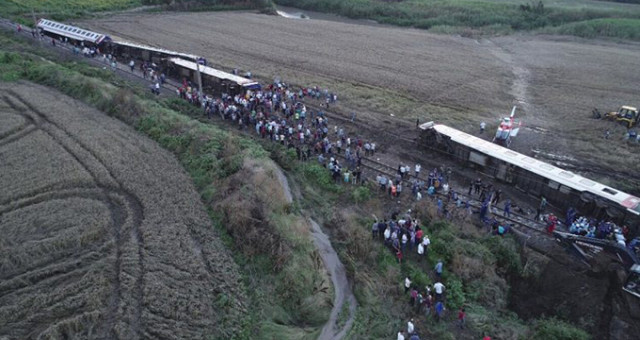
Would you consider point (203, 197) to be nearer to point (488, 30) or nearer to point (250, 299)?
point (250, 299)

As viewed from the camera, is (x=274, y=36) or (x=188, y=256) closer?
(x=188, y=256)

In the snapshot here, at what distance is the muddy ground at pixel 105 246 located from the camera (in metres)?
14.5

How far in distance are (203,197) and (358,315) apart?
10.1m

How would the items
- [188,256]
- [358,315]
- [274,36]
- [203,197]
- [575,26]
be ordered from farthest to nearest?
[575,26]
[274,36]
[203,197]
[188,256]
[358,315]

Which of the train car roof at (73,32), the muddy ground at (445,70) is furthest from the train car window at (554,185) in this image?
the train car roof at (73,32)

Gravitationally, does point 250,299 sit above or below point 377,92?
below

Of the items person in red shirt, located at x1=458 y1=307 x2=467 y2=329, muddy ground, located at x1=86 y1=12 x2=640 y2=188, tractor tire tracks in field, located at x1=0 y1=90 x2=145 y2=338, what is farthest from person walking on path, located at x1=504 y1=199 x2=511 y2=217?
tractor tire tracks in field, located at x1=0 y1=90 x2=145 y2=338

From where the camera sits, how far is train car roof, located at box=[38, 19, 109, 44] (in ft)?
153

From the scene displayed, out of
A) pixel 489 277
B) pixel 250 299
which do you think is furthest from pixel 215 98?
pixel 489 277

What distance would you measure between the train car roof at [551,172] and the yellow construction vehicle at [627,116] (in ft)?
45.8

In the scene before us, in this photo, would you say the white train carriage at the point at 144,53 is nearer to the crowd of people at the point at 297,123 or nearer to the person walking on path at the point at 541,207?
the crowd of people at the point at 297,123

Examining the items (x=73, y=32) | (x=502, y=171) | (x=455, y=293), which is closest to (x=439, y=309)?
(x=455, y=293)

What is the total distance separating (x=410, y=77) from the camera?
44.7 meters

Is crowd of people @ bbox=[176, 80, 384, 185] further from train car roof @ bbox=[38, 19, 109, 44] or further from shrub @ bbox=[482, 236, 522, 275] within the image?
train car roof @ bbox=[38, 19, 109, 44]
